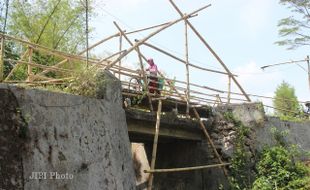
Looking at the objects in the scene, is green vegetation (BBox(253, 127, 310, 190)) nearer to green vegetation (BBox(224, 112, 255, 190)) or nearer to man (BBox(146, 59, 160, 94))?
green vegetation (BBox(224, 112, 255, 190))

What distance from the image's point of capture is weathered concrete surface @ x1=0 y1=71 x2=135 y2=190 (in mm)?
6773

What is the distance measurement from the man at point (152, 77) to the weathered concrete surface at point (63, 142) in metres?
1.87

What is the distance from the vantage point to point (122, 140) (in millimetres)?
8898

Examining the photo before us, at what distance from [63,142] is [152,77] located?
13.1 feet

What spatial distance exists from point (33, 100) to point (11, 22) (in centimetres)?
1178

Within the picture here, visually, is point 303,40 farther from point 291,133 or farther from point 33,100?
point 33,100

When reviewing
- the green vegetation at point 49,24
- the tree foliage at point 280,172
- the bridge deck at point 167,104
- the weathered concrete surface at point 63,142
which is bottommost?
the tree foliage at point 280,172

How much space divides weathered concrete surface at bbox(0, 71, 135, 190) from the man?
1.87m

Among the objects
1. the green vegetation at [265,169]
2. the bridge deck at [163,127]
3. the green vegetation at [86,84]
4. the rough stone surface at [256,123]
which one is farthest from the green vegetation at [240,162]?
the green vegetation at [86,84]

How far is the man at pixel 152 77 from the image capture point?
10.8 meters

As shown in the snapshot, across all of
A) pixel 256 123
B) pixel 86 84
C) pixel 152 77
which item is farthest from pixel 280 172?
pixel 86 84

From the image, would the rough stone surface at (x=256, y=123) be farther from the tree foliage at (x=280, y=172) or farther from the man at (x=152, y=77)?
the man at (x=152, y=77)

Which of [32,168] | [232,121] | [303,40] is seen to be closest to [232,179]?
[232,121]

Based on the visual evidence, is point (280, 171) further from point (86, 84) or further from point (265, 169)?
point (86, 84)
